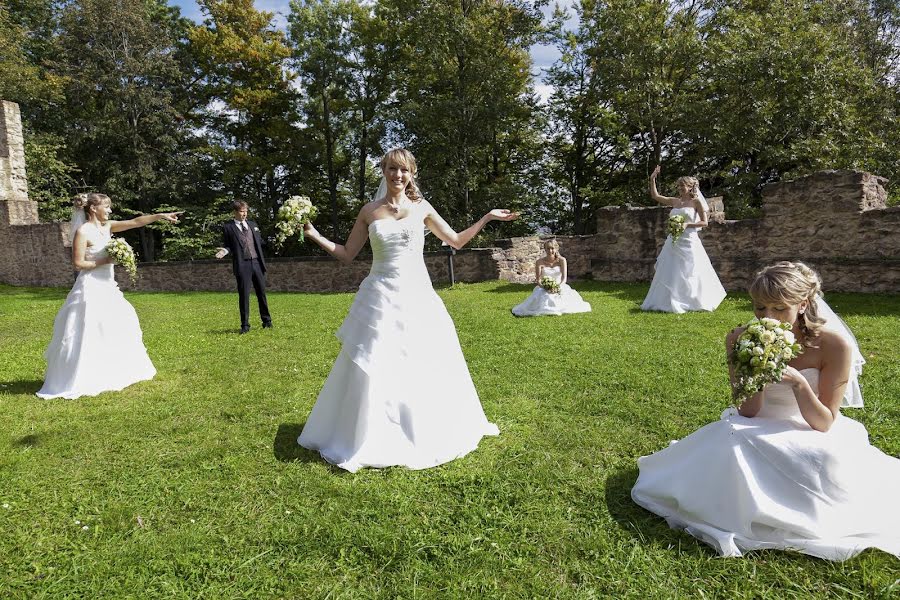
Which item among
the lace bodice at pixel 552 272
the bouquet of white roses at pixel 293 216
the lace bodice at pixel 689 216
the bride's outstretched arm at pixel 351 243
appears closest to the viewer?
the bride's outstretched arm at pixel 351 243

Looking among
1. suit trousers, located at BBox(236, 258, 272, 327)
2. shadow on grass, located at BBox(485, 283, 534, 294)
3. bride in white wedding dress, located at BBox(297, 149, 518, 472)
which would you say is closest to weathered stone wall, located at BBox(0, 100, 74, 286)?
suit trousers, located at BBox(236, 258, 272, 327)

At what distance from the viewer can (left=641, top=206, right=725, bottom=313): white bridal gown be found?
402 inches

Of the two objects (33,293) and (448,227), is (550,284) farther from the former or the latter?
(33,293)

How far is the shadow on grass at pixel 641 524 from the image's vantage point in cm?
297

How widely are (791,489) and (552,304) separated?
802 centimetres

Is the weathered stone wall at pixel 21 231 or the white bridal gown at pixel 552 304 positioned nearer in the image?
the white bridal gown at pixel 552 304

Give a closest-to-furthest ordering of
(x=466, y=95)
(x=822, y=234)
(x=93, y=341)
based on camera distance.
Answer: (x=93, y=341) → (x=822, y=234) → (x=466, y=95)

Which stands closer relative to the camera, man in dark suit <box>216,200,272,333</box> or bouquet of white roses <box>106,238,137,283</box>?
bouquet of white roses <box>106,238,137,283</box>

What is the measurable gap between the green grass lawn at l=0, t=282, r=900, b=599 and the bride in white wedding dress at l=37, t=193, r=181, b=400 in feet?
1.07

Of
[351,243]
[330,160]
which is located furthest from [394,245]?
[330,160]

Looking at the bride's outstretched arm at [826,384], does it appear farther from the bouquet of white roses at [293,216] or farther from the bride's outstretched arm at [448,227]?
the bouquet of white roses at [293,216]

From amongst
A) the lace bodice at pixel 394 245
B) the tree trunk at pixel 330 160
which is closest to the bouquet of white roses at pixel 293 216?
the lace bodice at pixel 394 245

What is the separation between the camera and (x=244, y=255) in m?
10.1

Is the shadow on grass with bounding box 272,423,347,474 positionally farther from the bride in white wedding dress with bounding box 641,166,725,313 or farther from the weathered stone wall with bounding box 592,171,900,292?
the weathered stone wall with bounding box 592,171,900,292
